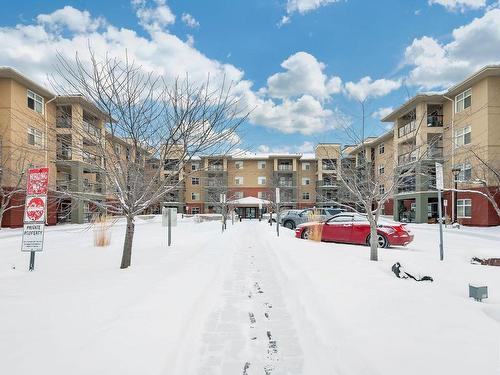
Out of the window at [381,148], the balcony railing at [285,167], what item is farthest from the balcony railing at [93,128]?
the balcony railing at [285,167]

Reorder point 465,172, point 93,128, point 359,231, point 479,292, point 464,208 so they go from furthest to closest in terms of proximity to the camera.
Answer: point 464,208 → point 465,172 → point 359,231 → point 93,128 → point 479,292

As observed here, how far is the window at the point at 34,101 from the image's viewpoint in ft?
81.3

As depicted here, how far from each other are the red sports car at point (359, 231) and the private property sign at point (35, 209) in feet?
33.5

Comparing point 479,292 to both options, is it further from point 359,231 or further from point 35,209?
point 35,209

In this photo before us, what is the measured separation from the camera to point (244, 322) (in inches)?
172

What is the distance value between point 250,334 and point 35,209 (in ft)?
19.6

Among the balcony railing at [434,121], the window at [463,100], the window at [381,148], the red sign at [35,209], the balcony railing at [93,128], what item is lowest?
the red sign at [35,209]

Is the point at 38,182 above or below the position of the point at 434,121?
below

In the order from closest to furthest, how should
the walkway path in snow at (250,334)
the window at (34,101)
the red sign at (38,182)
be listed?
the walkway path in snow at (250,334)
the red sign at (38,182)
the window at (34,101)

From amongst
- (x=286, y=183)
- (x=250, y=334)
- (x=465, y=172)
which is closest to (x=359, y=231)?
(x=250, y=334)

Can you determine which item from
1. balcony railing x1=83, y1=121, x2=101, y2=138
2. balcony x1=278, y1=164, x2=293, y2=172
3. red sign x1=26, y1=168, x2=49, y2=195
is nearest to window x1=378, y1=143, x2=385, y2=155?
balcony x1=278, y1=164, x2=293, y2=172

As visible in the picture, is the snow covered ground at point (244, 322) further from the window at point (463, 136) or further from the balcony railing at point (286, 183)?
the balcony railing at point (286, 183)

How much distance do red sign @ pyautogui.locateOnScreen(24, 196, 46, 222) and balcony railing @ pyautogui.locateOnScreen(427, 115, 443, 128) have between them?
32556 mm

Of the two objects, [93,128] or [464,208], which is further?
[464,208]
